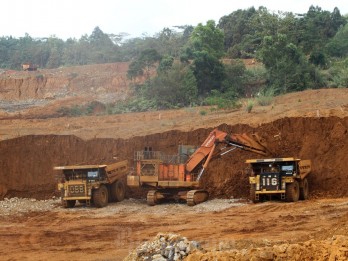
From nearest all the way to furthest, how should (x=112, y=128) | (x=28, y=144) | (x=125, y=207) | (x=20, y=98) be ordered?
(x=125, y=207) → (x=28, y=144) → (x=112, y=128) → (x=20, y=98)

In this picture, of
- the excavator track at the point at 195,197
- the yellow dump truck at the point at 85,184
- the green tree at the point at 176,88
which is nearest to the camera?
the excavator track at the point at 195,197

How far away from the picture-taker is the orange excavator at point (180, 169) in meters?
25.5

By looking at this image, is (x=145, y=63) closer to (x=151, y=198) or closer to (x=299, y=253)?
(x=151, y=198)

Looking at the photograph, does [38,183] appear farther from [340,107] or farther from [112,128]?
[340,107]

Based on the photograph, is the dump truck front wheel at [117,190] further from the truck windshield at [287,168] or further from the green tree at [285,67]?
the green tree at [285,67]

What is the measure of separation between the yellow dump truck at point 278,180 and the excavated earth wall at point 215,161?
1.90 meters

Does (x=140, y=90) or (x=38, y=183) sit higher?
(x=140, y=90)

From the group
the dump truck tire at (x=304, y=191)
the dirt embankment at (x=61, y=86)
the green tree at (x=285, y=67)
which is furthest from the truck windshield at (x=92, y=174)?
the dirt embankment at (x=61, y=86)

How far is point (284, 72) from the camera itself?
44875 millimetres

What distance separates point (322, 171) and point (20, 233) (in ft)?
40.4

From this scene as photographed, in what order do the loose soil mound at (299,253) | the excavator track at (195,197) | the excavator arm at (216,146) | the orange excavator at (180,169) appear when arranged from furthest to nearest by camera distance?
the orange excavator at (180,169), the excavator arm at (216,146), the excavator track at (195,197), the loose soil mound at (299,253)

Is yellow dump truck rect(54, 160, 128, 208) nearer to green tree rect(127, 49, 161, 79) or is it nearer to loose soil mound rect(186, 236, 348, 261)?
loose soil mound rect(186, 236, 348, 261)

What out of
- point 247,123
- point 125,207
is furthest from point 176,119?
point 125,207

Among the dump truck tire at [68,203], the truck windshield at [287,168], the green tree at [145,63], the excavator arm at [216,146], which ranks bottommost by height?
the dump truck tire at [68,203]
